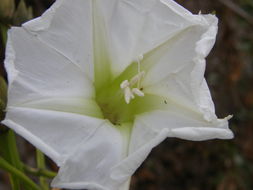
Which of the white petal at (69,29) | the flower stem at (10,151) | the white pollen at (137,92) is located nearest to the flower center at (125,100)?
the white pollen at (137,92)

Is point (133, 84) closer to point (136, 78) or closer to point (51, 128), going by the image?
point (136, 78)

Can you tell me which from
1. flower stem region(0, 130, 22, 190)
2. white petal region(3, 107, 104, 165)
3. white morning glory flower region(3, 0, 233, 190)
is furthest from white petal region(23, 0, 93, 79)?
flower stem region(0, 130, 22, 190)

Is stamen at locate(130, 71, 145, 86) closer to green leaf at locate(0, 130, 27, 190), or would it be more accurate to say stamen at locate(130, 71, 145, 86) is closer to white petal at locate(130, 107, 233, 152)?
white petal at locate(130, 107, 233, 152)

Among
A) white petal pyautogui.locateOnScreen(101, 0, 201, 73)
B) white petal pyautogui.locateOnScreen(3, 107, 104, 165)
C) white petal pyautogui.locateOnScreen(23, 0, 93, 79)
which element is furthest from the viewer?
white petal pyautogui.locateOnScreen(101, 0, 201, 73)

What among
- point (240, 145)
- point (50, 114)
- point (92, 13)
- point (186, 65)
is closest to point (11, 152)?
point (50, 114)

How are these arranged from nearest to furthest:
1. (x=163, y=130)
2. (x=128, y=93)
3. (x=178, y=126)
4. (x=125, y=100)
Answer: (x=163, y=130) < (x=178, y=126) < (x=128, y=93) < (x=125, y=100)

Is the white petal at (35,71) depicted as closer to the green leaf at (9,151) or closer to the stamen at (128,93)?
the stamen at (128,93)

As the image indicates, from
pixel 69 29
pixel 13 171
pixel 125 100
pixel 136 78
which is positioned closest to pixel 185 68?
pixel 136 78

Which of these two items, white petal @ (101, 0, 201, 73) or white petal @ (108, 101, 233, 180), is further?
white petal @ (101, 0, 201, 73)
